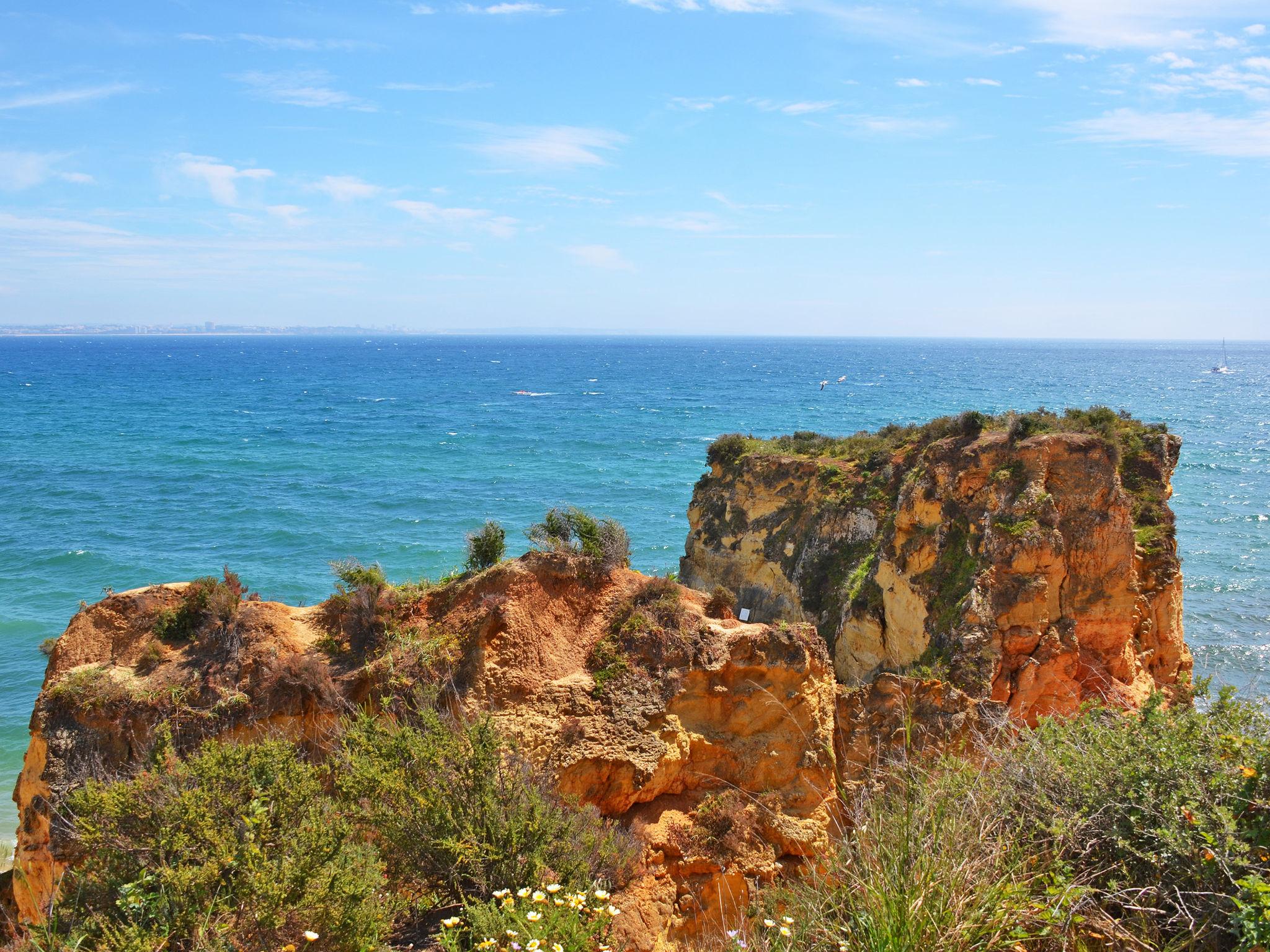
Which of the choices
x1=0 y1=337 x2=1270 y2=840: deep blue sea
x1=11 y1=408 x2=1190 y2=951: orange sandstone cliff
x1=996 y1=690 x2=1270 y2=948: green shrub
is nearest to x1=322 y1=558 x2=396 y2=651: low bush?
x1=11 y1=408 x2=1190 y2=951: orange sandstone cliff

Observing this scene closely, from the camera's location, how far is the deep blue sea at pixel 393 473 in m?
38.2

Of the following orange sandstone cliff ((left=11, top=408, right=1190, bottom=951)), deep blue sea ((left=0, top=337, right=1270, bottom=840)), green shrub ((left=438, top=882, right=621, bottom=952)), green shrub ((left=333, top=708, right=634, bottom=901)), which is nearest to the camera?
green shrub ((left=438, top=882, right=621, bottom=952))

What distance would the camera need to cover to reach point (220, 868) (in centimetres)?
742

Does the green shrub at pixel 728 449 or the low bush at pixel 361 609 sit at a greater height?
the green shrub at pixel 728 449

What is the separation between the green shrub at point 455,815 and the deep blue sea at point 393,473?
16828 millimetres

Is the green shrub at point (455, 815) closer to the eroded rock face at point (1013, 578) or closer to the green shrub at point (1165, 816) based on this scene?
the green shrub at point (1165, 816)

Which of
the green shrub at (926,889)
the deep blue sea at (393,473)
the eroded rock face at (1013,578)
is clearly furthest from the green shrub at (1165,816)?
the deep blue sea at (393,473)

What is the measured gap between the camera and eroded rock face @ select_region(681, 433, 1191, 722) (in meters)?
17.8

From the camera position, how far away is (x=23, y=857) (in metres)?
11.9

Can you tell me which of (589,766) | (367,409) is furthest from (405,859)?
(367,409)

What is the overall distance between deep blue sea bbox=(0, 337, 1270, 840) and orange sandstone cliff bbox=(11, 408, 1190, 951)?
457 inches

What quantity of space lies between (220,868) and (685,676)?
7.36 metres

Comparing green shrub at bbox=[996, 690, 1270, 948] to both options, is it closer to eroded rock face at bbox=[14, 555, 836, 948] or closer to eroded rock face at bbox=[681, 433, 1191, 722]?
eroded rock face at bbox=[14, 555, 836, 948]

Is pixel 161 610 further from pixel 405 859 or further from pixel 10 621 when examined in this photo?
pixel 10 621
